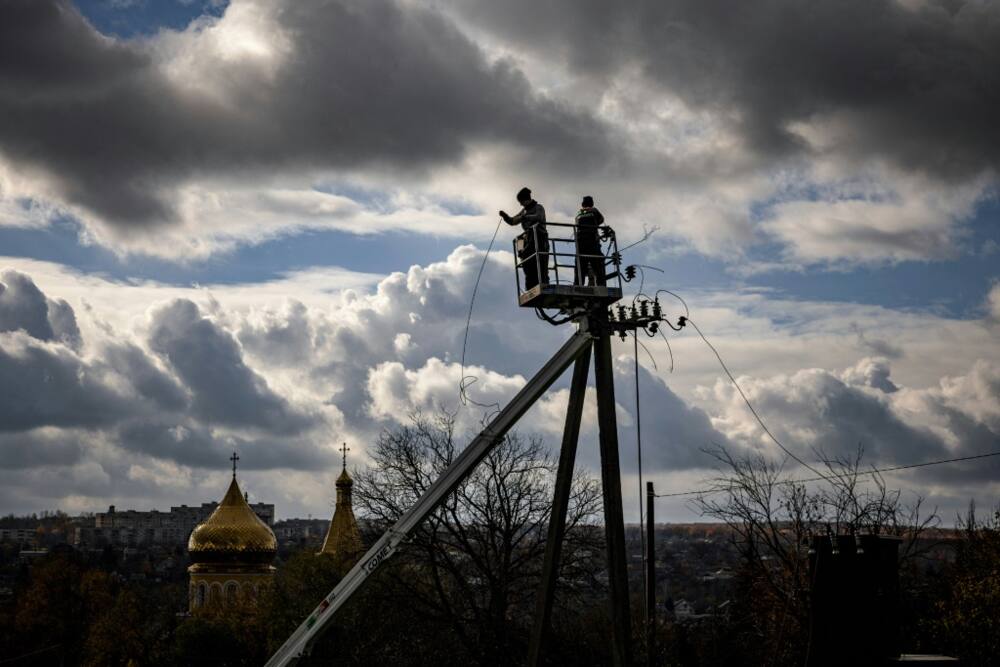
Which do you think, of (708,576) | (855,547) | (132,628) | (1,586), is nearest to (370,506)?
(855,547)

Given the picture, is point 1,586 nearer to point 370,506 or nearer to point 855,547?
point 370,506

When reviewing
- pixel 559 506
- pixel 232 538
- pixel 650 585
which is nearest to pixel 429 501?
pixel 559 506

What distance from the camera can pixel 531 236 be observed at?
50.2 feet

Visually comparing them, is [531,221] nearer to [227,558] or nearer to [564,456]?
[564,456]

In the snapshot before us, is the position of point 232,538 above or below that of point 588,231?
below

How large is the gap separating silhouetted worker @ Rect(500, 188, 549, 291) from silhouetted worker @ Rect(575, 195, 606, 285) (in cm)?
45

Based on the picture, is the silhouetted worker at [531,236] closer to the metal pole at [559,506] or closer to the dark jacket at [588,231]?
the dark jacket at [588,231]

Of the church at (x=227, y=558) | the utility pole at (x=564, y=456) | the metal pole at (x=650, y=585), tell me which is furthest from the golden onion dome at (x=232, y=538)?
the utility pole at (x=564, y=456)

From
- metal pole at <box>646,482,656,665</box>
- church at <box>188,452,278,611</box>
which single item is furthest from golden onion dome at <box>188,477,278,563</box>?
metal pole at <box>646,482,656,665</box>

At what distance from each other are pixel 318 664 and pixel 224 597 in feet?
135

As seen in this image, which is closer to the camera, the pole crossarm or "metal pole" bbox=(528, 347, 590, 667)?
the pole crossarm

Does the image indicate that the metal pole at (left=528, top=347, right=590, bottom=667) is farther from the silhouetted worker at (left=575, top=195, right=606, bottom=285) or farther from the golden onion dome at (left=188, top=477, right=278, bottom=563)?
the golden onion dome at (left=188, top=477, right=278, bottom=563)

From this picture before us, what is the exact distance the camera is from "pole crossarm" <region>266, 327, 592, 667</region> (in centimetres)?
1352

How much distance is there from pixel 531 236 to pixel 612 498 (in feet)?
11.8
